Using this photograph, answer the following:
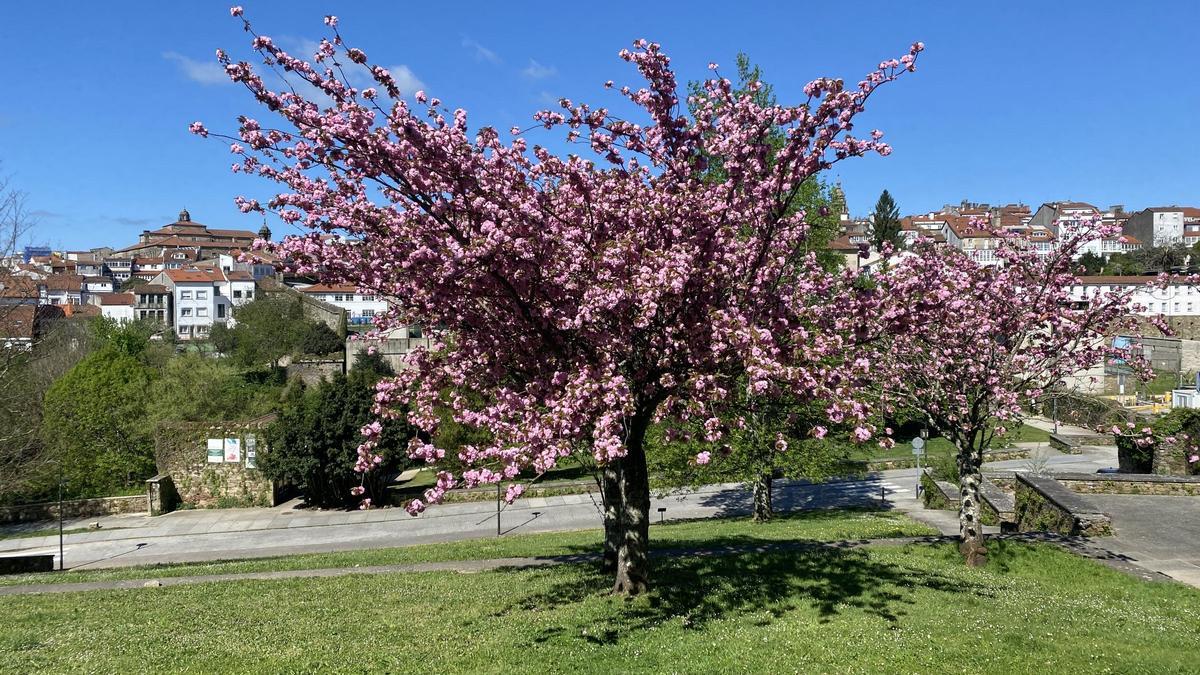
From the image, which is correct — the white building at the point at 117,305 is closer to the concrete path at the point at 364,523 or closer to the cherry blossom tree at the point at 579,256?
the concrete path at the point at 364,523

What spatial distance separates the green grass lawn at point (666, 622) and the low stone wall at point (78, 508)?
23453 mm

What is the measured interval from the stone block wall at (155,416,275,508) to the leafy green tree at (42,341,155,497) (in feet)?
22.8

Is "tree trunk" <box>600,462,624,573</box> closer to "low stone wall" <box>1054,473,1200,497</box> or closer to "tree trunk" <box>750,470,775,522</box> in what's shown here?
"tree trunk" <box>750,470,775,522</box>

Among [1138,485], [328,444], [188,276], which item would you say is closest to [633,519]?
[1138,485]

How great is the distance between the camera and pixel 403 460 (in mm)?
33344

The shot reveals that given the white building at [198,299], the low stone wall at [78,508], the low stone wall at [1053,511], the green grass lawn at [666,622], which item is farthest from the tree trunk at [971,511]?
the white building at [198,299]

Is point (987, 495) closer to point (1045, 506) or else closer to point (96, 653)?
point (1045, 506)

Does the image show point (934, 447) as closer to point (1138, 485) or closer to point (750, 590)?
point (1138, 485)

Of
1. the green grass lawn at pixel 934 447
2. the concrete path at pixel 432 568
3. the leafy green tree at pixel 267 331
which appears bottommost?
the green grass lawn at pixel 934 447

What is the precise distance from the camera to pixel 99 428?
42.2 meters

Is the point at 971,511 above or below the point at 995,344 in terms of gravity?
below

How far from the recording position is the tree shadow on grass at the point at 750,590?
10938 mm

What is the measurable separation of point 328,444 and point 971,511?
88.3 ft

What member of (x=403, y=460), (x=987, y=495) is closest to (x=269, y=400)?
(x=403, y=460)
